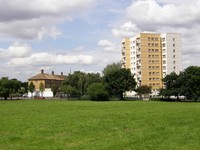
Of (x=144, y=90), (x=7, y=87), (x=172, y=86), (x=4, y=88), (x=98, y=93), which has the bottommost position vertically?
Answer: (x=98, y=93)

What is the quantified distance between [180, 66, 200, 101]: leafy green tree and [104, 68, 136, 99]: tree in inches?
886

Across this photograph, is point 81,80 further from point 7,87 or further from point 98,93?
point 98,93

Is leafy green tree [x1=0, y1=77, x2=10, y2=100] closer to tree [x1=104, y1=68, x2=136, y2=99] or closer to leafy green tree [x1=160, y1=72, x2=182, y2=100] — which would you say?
tree [x1=104, y1=68, x2=136, y2=99]

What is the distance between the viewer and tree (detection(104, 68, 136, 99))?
14140 centimetres

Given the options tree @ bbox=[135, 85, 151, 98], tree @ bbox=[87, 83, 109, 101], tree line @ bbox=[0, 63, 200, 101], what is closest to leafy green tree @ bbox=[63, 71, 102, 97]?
tree line @ bbox=[0, 63, 200, 101]

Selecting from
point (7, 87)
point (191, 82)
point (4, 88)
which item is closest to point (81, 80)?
point (7, 87)

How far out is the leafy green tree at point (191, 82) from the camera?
122812mm

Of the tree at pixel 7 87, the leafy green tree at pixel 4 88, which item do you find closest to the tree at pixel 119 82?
the leafy green tree at pixel 4 88

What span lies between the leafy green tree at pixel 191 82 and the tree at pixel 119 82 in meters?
22.5

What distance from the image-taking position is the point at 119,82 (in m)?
141

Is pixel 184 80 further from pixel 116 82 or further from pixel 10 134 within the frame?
pixel 10 134

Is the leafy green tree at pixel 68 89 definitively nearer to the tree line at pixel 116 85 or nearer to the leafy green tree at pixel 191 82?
the tree line at pixel 116 85

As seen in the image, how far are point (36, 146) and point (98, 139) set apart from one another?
377 cm

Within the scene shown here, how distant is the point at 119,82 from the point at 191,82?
28186mm
